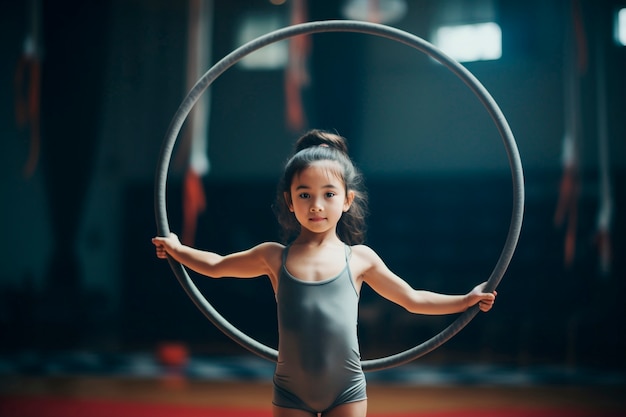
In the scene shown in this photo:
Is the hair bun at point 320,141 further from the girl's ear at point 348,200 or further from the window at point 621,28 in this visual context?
the window at point 621,28

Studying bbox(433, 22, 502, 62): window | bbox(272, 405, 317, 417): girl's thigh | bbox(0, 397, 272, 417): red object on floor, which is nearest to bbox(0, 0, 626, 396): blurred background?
bbox(433, 22, 502, 62): window

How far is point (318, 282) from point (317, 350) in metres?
0.12

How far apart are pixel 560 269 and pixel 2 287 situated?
3.50 m

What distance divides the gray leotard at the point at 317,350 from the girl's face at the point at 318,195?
109 mm

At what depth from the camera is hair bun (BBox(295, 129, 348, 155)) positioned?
1279 millimetres

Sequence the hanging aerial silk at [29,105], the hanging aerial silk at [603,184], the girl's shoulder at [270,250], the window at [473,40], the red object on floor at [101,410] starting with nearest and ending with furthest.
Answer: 1. the girl's shoulder at [270,250]
2. the red object on floor at [101,410]
3. the hanging aerial silk at [603,184]
4. the window at [473,40]
5. the hanging aerial silk at [29,105]

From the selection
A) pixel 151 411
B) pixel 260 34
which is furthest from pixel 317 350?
pixel 260 34

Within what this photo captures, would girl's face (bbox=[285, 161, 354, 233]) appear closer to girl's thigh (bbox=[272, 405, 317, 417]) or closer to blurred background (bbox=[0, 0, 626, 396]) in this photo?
girl's thigh (bbox=[272, 405, 317, 417])

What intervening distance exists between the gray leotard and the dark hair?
0.58ft

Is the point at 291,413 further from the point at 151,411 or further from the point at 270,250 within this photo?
the point at 151,411

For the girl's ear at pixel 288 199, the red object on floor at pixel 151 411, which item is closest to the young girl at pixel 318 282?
the girl's ear at pixel 288 199

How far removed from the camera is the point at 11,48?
4.26 meters

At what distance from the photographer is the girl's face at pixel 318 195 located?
119 cm

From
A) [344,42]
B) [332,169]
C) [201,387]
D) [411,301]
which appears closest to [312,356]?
[411,301]
